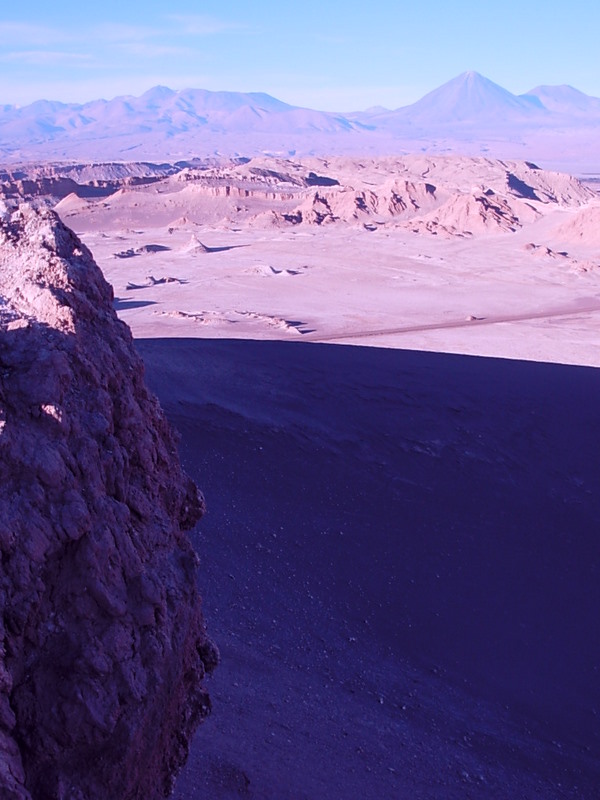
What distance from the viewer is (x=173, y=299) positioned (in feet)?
80.4

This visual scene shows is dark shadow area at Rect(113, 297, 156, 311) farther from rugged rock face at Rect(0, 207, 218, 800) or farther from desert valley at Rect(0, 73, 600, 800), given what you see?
rugged rock face at Rect(0, 207, 218, 800)

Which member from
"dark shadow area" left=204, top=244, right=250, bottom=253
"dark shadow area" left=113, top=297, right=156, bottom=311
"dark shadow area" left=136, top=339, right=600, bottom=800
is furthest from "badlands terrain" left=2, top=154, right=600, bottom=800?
"dark shadow area" left=204, top=244, right=250, bottom=253

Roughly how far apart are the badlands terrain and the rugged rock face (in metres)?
1.42

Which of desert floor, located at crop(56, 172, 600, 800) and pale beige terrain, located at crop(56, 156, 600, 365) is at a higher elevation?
pale beige terrain, located at crop(56, 156, 600, 365)

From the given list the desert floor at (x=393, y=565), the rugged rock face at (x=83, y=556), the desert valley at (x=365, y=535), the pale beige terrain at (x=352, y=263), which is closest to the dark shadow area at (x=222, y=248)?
the pale beige terrain at (x=352, y=263)

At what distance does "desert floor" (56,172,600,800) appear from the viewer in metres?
5.16

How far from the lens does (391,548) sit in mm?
8078

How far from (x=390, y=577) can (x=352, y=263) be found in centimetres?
2509

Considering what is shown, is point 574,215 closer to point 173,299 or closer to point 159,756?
point 173,299

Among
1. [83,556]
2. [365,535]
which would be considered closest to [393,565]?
[365,535]

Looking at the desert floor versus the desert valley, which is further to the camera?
the desert floor

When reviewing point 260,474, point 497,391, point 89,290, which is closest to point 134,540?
point 89,290

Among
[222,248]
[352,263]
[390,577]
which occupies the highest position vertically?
[222,248]

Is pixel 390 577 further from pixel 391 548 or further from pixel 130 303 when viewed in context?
pixel 130 303
